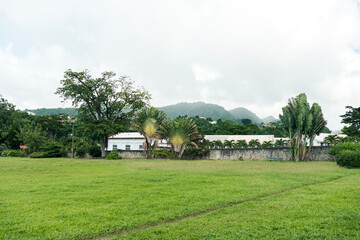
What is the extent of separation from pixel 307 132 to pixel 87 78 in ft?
92.6

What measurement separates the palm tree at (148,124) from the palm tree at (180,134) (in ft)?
3.65

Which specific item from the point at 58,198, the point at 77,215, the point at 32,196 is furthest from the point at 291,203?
the point at 32,196

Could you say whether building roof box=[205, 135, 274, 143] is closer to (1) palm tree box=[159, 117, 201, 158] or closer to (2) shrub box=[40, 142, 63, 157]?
(1) palm tree box=[159, 117, 201, 158]

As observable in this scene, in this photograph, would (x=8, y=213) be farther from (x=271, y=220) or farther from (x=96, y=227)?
(x=271, y=220)

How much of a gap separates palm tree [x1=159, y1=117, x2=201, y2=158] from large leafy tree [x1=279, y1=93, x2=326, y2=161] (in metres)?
10.6

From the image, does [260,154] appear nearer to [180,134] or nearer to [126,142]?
[180,134]

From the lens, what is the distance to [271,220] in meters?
5.11

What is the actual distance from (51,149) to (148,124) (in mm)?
16518

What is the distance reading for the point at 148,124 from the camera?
3119 centimetres

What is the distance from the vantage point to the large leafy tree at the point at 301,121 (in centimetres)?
2367

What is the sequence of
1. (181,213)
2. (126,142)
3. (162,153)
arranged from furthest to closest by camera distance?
1. (126,142)
2. (162,153)
3. (181,213)

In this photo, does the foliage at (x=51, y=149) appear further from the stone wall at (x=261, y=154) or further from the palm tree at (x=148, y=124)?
the stone wall at (x=261, y=154)

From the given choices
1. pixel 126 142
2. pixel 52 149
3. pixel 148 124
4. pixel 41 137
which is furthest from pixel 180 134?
pixel 126 142

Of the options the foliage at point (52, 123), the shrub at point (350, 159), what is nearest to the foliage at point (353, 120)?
the shrub at point (350, 159)
